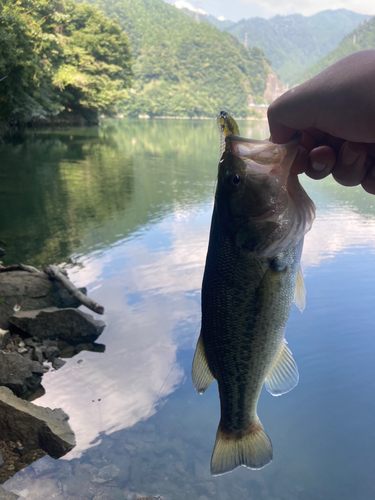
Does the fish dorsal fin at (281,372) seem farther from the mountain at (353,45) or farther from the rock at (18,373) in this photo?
the mountain at (353,45)

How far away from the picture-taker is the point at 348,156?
2.14 m

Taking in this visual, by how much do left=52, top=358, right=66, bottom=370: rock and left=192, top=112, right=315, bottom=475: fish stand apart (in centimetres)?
405

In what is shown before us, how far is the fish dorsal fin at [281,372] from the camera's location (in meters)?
2.06

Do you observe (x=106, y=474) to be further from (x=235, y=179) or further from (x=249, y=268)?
(x=235, y=179)

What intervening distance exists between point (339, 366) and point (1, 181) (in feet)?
50.9

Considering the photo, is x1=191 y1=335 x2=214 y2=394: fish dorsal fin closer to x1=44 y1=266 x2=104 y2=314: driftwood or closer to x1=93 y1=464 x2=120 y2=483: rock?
x1=93 y1=464 x2=120 y2=483: rock

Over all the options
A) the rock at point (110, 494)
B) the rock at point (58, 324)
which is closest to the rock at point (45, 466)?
the rock at point (110, 494)

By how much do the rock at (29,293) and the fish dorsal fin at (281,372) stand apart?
507cm

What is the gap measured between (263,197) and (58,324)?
5.03 metres

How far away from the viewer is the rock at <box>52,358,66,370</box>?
18.0ft

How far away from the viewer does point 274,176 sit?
167 cm

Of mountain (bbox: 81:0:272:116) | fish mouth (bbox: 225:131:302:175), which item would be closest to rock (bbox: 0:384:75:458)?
fish mouth (bbox: 225:131:302:175)

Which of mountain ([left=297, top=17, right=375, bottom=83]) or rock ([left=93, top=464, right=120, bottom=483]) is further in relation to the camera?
mountain ([left=297, top=17, right=375, bottom=83])

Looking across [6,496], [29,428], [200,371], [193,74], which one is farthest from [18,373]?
[193,74]
